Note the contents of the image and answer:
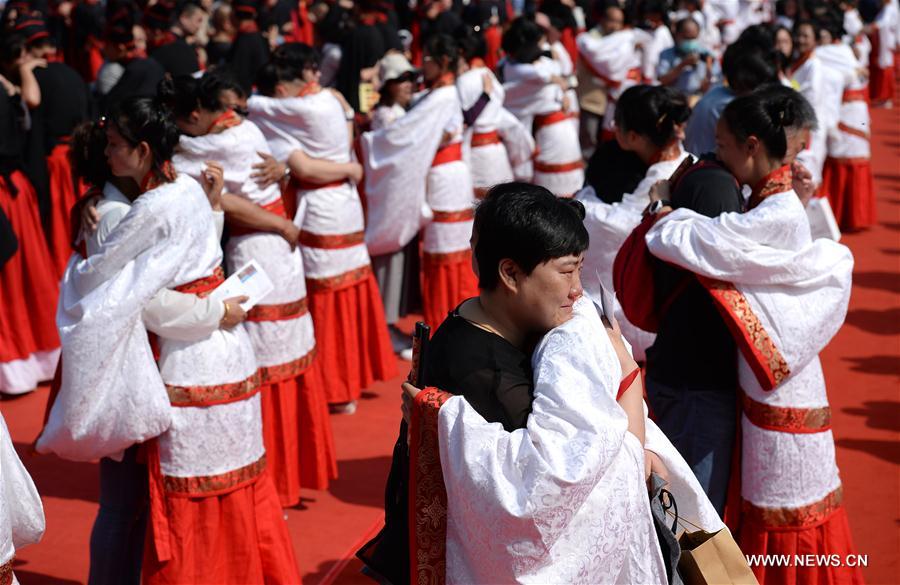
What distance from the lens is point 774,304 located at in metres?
2.80

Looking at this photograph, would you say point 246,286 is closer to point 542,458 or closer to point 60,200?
point 542,458

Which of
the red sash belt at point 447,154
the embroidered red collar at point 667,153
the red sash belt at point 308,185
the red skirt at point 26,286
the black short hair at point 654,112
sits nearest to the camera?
the black short hair at point 654,112

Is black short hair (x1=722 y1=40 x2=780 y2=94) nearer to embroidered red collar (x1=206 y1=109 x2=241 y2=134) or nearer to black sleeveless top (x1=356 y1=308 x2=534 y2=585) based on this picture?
embroidered red collar (x1=206 y1=109 x2=241 y2=134)

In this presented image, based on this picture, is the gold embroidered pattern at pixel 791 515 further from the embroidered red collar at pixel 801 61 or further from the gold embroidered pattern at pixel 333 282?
the embroidered red collar at pixel 801 61

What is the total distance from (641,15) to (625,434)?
941cm

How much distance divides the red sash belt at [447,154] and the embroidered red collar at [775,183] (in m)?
2.96

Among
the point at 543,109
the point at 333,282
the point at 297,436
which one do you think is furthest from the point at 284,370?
the point at 543,109

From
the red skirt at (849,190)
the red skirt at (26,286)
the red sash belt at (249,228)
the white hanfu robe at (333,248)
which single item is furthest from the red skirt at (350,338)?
the red skirt at (849,190)

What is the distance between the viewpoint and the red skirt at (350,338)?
504cm

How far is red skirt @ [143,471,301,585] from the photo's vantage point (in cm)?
316

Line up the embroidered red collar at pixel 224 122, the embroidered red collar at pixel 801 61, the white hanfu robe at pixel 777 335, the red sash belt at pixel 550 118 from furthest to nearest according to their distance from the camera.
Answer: the red sash belt at pixel 550 118, the embroidered red collar at pixel 801 61, the embroidered red collar at pixel 224 122, the white hanfu robe at pixel 777 335

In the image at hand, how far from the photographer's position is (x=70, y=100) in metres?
5.95

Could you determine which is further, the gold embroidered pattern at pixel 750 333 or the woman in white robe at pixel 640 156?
the woman in white robe at pixel 640 156

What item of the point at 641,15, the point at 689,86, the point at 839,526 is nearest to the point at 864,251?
the point at 689,86
